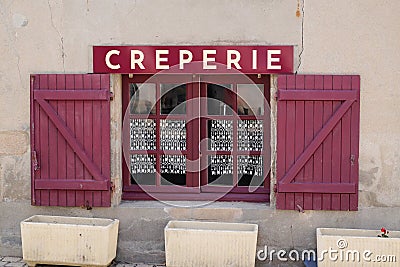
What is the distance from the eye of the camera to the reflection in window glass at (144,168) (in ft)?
20.0

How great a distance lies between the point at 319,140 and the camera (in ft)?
18.4

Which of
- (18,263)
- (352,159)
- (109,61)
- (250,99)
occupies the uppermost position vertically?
(109,61)

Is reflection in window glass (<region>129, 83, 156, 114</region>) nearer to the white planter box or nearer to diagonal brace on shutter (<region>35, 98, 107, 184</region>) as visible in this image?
diagonal brace on shutter (<region>35, 98, 107, 184</region>)

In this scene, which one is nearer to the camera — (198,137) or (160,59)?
(160,59)

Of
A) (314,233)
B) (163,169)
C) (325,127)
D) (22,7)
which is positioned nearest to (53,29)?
(22,7)

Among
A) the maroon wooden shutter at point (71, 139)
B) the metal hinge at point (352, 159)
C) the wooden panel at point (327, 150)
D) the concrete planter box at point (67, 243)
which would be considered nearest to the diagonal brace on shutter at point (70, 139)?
the maroon wooden shutter at point (71, 139)

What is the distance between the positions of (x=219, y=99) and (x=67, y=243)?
7.63 ft

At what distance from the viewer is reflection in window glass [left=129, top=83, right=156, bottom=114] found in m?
6.04

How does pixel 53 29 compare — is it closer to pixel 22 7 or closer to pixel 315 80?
pixel 22 7

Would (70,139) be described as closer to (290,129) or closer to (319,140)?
(290,129)

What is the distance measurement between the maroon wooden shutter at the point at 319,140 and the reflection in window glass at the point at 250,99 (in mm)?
355

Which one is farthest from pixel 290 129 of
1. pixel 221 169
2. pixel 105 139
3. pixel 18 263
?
pixel 18 263

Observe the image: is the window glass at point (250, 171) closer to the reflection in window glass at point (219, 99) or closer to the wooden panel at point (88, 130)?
the reflection in window glass at point (219, 99)

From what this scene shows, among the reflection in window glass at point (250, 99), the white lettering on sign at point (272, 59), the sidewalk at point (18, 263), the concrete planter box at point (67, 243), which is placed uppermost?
the white lettering on sign at point (272, 59)
